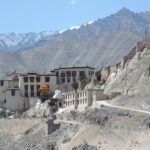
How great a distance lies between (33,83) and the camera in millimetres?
114500

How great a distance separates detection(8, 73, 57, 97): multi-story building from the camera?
11350 cm

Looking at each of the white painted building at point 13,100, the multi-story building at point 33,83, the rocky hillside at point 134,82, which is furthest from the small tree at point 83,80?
the rocky hillside at point 134,82

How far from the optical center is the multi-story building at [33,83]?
114m

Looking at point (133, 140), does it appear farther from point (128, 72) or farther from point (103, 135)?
point (128, 72)

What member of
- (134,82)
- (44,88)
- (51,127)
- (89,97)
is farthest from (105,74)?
(51,127)

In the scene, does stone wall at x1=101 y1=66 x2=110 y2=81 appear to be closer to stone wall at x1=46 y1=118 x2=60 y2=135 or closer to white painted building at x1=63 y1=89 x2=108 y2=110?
white painted building at x1=63 y1=89 x2=108 y2=110

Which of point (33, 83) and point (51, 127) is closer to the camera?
point (51, 127)

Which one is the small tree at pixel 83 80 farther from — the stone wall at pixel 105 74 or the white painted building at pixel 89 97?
the white painted building at pixel 89 97

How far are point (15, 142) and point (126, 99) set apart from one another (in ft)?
63.8

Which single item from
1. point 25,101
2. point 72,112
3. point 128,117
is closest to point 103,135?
point 128,117

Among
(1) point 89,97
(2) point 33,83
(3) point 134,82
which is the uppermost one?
(3) point 134,82

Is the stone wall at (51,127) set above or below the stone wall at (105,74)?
below

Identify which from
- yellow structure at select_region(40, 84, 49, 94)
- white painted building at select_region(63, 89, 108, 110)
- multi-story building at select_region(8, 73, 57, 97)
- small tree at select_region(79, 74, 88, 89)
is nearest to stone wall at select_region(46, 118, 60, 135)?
white painted building at select_region(63, 89, 108, 110)

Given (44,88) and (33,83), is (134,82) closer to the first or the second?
(44,88)
